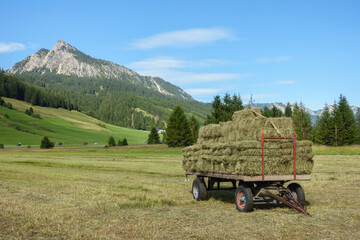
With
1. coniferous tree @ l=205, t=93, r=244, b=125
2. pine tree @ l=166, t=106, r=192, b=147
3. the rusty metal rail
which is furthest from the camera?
pine tree @ l=166, t=106, r=192, b=147

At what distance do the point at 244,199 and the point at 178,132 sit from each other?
70436 mm

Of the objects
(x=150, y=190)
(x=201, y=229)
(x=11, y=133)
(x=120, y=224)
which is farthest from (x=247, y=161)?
(x=11, y=133)

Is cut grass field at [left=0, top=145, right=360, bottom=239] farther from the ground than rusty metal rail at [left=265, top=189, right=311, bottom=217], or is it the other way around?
rusty metal rail at [left=265, top=189, right=311, bottom=217]

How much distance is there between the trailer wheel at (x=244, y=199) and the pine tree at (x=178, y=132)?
226 ft

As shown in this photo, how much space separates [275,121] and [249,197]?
3.01 m

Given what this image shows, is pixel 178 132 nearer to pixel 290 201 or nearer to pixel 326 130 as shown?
pixel 326 130

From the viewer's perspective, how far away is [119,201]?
1205 centimetres

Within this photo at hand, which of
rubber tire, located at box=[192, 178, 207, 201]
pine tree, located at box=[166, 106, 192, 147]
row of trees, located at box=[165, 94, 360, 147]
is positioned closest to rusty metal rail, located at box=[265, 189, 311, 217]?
rubber tire, located at box=[192, 178, 207, 201]

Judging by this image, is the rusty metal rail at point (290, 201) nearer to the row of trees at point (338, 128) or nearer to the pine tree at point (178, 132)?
the pine tree at point (178, 132)

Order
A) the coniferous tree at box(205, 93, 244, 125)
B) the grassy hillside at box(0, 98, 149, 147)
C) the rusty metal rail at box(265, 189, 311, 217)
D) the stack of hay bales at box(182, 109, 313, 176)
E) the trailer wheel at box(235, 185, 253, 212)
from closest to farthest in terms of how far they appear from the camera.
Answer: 1. the rusty metal rail at box(265, 189, 311, 217)
2. the trailer wheel at box(235, 185, 253, 212)
3. the stack of hay bales at box(182, 109, 313, 176)
4. the coniferous tree at box(205, 93, 244, 125)
5. the grassy hillside at box(0, 98, 149, 147)

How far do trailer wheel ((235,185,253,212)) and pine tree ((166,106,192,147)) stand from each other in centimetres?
6892

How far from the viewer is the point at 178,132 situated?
81000 mm

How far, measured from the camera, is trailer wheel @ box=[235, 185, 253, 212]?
10.3 metres

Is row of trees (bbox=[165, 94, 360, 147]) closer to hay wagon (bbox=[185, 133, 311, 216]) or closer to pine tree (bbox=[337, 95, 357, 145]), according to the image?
pine tree (bbox=[337, 95, 357, 145])
